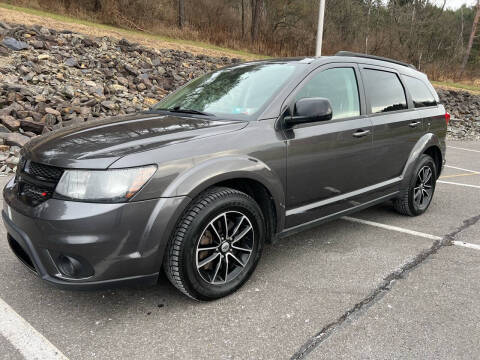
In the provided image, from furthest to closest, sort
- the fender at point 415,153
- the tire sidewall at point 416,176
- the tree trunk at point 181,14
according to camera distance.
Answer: the tree trunk at point 181,14 < the tire sidewall at point 416,176 < the fender at point 415,153

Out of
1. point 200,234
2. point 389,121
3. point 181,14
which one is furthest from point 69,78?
point 181,14

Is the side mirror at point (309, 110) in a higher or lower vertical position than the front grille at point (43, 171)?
higher

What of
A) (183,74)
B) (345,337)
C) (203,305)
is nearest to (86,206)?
(203,305)

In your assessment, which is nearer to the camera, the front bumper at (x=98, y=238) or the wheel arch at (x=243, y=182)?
the front bumper at (x=98, y=238)

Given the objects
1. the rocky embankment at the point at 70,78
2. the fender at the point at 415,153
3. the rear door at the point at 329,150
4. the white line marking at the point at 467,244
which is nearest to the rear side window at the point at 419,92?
the fender at the point at 415,153

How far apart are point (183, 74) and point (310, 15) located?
18.1 m

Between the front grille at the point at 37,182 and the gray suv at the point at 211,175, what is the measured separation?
11mm

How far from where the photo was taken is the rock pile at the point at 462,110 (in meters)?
18.1

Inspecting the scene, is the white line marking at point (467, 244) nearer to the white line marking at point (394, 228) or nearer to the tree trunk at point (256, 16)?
the white line marking at point (394, 228)

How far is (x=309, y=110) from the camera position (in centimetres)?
297

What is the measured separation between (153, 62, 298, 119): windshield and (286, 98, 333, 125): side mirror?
0.85 feet

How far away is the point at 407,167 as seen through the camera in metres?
4.32

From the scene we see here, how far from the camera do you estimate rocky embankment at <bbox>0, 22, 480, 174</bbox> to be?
7.57m

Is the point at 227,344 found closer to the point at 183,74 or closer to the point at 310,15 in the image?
the point at 183,74
